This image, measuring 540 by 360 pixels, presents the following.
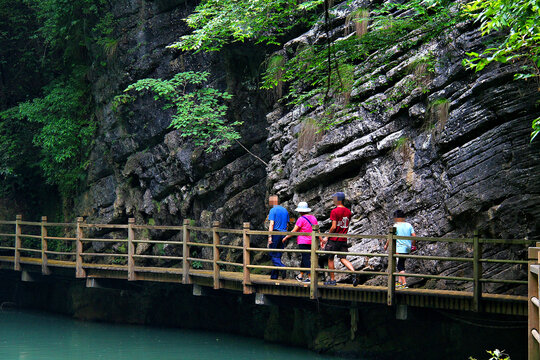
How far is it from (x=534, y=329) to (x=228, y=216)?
1296 centimetres

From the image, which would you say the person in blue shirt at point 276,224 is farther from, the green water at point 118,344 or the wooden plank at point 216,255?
the green water at point 118,344

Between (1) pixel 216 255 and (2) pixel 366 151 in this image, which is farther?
(1) pixel 216 255

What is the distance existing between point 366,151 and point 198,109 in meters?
6.11

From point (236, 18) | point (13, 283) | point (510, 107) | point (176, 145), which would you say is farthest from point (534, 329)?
point (13, 283)

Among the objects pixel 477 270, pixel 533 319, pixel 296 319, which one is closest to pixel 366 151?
pixel 477 270

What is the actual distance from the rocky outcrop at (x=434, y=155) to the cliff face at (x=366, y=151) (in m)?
0.02

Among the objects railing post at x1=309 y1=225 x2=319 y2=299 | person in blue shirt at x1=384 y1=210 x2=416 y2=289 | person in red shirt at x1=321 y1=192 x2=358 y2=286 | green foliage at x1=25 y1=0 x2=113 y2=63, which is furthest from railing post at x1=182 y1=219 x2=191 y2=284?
green foliage at x1=25 y1=0 x2=113 y2=63

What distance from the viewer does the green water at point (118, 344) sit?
48.8 ft

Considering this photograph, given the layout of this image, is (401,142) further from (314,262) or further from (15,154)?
(15,154)

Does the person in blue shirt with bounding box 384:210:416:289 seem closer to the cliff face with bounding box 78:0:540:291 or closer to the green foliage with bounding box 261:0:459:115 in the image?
the cliff face with bounding box 78:0:540:291

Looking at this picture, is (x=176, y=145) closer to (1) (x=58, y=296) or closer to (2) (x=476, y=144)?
(1) (x=58, y=296)

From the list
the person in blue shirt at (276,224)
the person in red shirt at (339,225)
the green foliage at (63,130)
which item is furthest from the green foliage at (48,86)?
the person in red shirt at (339,225)

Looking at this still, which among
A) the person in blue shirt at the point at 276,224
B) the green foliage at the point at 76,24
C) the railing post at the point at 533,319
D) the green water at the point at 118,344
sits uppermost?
the green foliage at the point at 76,24

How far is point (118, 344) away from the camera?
53.5 feet
